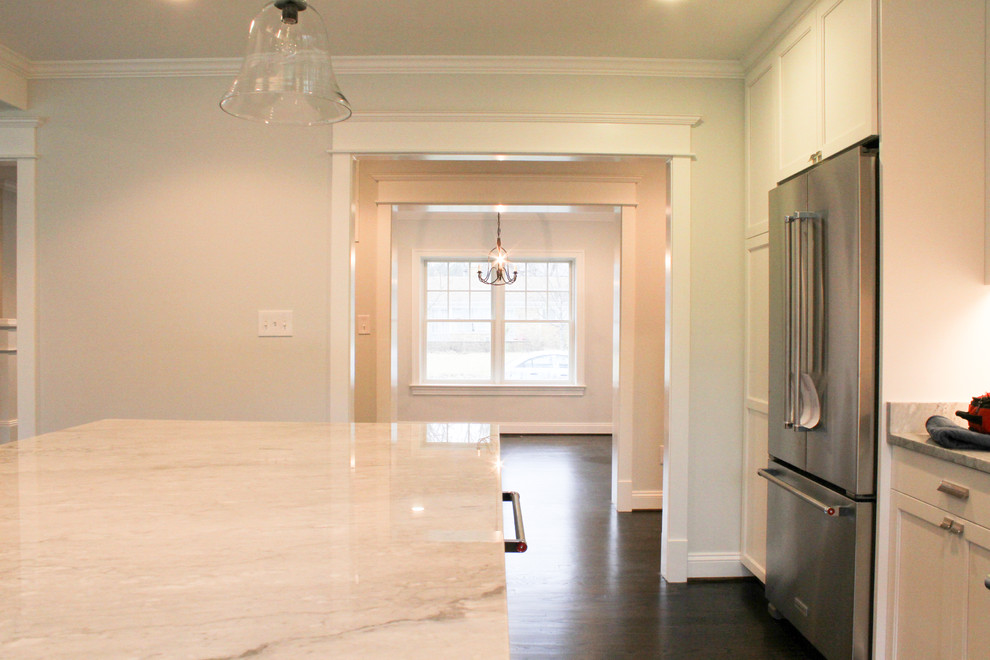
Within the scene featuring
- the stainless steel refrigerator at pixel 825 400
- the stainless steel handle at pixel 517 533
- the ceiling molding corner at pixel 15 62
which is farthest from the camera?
the ceiling molding corner at pixel 15 62

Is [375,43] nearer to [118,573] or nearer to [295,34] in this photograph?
[295,34]

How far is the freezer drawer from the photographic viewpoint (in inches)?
77.3

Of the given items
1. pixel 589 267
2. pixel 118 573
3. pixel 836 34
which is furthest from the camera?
pixel 589 267

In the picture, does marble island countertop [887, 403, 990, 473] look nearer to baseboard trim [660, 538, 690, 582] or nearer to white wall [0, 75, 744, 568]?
white wall [0, 75, 744, 568]

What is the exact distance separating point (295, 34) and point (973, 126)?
6.69 ft

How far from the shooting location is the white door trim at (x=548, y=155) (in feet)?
9.54

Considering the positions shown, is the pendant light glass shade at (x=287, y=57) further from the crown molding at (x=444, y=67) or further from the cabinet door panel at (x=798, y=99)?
the cabinet door panel at (x=798, y=99)

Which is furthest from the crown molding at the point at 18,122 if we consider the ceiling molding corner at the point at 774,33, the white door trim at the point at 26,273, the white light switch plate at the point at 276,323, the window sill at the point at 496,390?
the window sill at the point at 496,390

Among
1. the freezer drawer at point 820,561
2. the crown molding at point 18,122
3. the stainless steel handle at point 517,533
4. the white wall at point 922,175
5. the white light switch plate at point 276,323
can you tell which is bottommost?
the freezer drawer at point 820,561

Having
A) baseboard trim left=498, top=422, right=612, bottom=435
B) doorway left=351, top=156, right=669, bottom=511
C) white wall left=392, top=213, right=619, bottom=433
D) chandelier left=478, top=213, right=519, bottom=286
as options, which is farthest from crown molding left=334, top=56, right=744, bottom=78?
baseboard trim left=498, top=422, right=612, bottom=435

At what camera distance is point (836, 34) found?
2.15 metres

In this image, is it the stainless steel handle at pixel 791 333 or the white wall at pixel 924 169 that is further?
the stainless steel handle at pixel 791 333

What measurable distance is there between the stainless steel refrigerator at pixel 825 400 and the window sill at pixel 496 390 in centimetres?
463

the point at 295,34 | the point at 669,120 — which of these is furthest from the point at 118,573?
the point at 669,120
